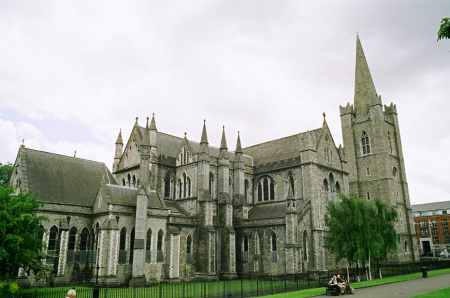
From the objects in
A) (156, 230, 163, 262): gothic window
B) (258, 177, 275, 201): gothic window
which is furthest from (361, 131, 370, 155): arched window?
(156, 230, 163, 262): gothic window

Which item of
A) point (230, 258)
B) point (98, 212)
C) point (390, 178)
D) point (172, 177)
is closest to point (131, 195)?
point (98, 212)

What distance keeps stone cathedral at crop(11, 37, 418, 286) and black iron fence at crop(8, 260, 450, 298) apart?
5.30 feet

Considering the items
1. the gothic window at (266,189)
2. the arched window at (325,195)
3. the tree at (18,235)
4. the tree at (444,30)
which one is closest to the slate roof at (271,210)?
the gothic window at (266,189)

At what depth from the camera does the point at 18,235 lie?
21.5 meters

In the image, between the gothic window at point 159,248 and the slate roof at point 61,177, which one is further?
the gothic window at point 159,248

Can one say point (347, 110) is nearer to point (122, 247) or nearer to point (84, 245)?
point (122, 247)

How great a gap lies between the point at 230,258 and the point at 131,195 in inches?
487

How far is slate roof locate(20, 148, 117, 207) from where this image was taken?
109 feet

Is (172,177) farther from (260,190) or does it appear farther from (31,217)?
(31,217)

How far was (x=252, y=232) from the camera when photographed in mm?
39750

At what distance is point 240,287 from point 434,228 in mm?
82730

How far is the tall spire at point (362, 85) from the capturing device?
5806 centimetres

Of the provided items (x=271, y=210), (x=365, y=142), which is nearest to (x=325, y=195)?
(x=271, y=210)

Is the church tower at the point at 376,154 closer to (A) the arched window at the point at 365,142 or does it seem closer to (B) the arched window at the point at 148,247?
(A) the arched window at the point at 365,142
